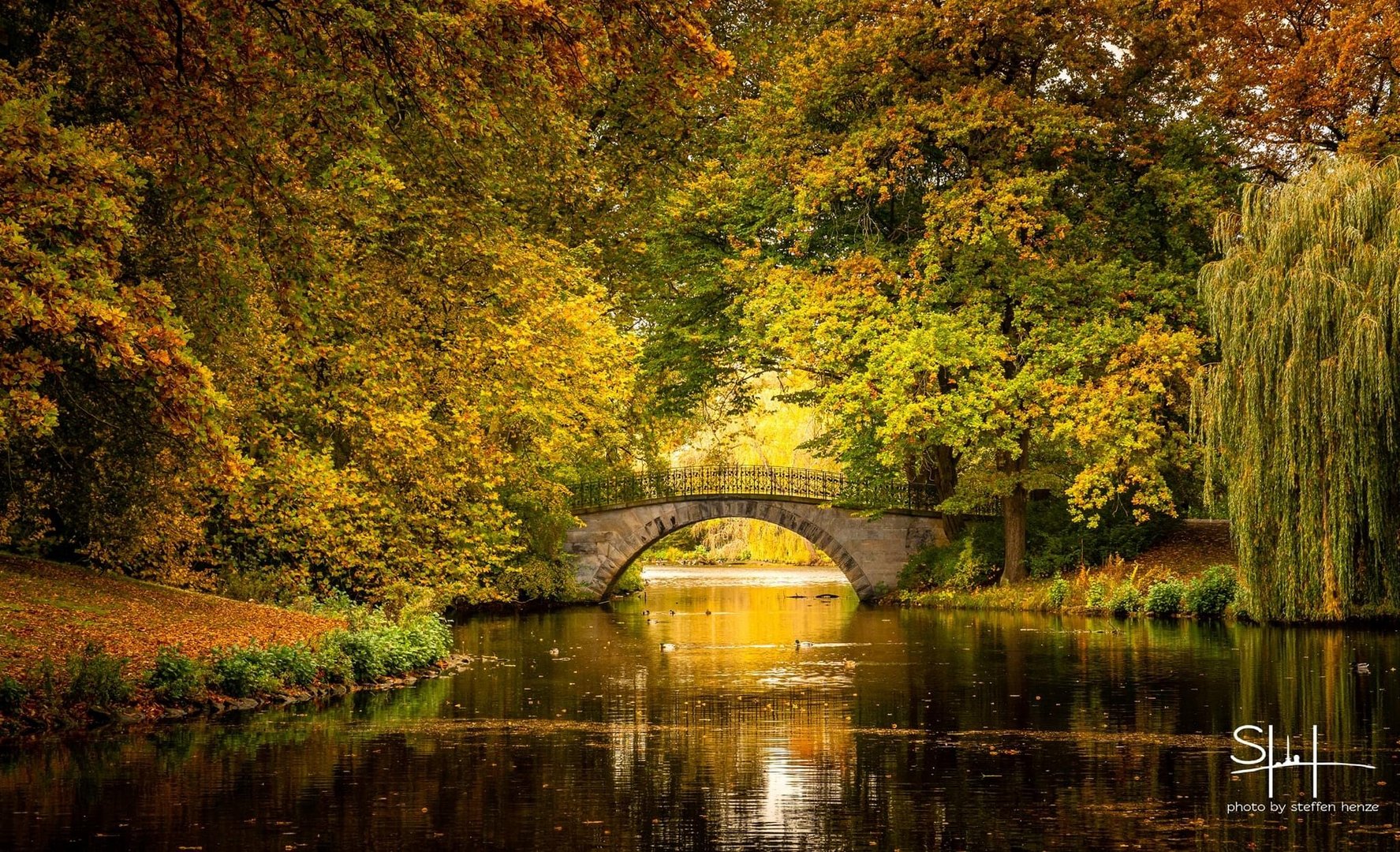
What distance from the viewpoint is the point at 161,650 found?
15328 mm

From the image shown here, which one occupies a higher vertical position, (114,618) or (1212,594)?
(114,618)

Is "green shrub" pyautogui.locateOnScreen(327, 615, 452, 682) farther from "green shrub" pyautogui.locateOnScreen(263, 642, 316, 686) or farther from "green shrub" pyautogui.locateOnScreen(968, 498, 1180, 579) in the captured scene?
"green shrub" pyautogui.locateOnScreen(968, 498, 1180, 579)

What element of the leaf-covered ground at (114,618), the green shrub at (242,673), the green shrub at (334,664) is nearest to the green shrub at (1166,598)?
the leaf-covered ground at (114,618)

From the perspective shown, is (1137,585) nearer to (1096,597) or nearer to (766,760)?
(1096,597)

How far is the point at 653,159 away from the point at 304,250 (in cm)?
1933

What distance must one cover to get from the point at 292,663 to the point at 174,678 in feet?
6.15

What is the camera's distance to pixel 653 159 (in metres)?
31.6

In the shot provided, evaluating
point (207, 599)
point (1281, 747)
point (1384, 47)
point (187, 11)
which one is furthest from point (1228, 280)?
point (187, 11)

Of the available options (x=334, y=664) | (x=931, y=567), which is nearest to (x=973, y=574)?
(x=931, y=567)

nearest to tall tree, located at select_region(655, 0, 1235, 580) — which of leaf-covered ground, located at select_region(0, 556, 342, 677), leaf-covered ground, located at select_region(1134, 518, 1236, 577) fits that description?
leaf-covered ground, located at select_region(1134, 518, 1236, 577)

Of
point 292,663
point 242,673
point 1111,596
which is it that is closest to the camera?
point 242,673

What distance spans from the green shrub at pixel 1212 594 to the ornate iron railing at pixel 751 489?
9.18 m

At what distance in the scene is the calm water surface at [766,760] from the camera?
31.3 feet

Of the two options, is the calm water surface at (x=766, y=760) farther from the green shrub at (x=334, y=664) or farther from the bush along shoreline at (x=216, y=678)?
the green shrub at (x=334, y=664)
